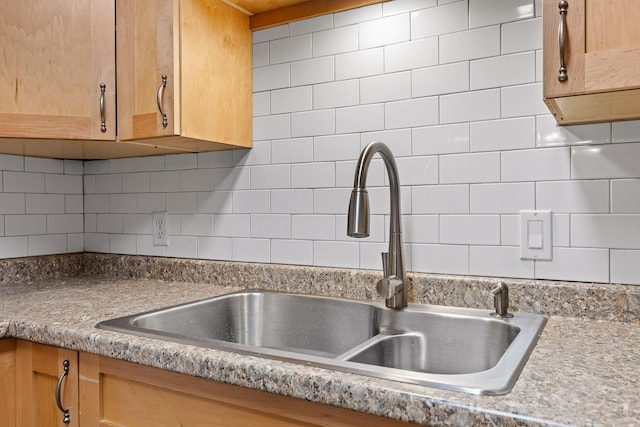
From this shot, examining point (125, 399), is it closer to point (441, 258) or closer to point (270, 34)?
point (441, 258)

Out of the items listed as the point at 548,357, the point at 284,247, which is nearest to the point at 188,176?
the point at 284,247

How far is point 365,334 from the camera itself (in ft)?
4.15

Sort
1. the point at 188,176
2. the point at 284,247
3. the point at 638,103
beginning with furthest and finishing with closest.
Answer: the point at 188,176 → the point at 284,247 → the point at 638,103

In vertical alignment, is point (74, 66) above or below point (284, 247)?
above

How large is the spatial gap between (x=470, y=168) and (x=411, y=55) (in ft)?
1.16

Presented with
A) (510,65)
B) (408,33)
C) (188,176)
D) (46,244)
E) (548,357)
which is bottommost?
(548,357)

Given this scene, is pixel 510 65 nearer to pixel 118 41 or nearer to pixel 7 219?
pixel 118 41

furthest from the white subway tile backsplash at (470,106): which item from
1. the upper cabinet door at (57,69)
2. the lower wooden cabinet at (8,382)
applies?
the lower wooden cabinet at (8,382)

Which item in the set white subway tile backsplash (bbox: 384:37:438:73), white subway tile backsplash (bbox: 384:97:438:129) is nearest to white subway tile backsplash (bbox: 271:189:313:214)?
white subway tile backsplash (bbox: 384:97:438:129)

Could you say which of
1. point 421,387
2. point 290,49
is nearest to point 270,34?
point 290,49

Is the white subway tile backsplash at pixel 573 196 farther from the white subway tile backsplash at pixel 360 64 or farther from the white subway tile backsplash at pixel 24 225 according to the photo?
the white subway tile backsplash at pixel 24 225

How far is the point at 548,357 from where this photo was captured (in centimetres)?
81

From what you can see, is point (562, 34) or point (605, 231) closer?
point (562, 34)

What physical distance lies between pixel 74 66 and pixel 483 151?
3.85ft
